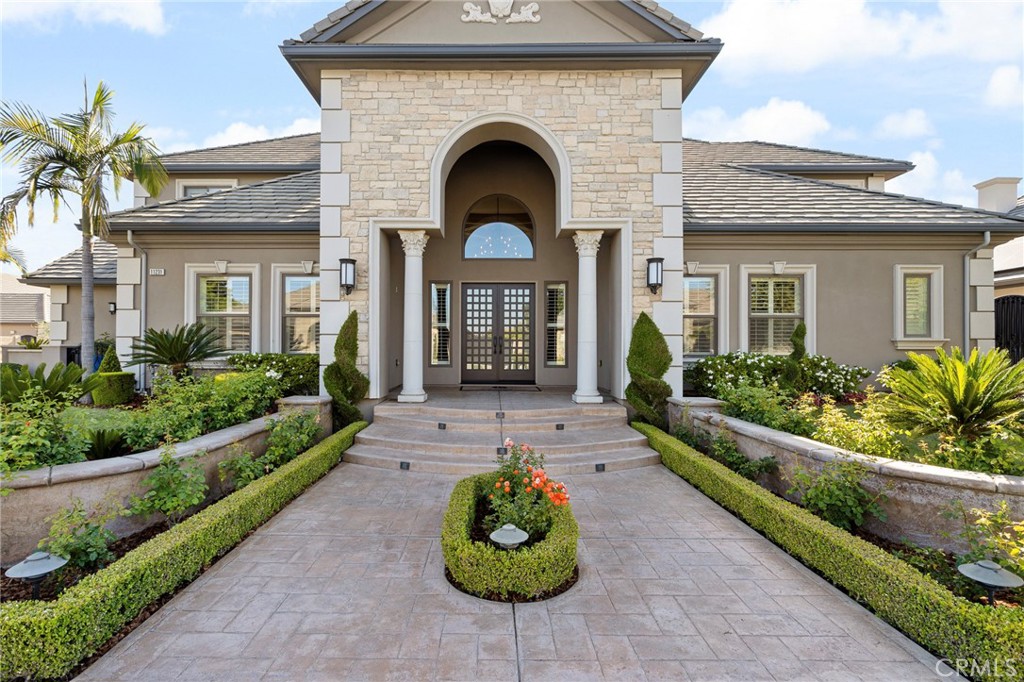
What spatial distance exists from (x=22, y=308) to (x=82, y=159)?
1138 inches

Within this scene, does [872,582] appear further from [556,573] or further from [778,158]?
[778,158]

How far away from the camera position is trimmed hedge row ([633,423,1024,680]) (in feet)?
8.10

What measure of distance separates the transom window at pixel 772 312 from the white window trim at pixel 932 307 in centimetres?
192

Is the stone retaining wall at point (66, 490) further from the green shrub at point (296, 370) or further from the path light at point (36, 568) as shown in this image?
the green shrub at point (296, 370)

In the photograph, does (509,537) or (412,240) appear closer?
(509,537)

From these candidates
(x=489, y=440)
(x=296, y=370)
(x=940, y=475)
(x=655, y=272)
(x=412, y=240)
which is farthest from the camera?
(x=296, y=370)

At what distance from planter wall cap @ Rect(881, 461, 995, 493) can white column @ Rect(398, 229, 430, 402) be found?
21.2 ft

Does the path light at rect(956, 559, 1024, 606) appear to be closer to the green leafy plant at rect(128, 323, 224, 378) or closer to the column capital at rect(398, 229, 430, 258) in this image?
the column capital at rect(398, 229, 430, 258)

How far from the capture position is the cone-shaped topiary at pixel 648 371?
24.3 ft

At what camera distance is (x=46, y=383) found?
4809mm

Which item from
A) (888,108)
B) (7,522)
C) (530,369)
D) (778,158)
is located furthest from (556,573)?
(778,158)

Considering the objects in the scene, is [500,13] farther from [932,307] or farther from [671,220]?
[932,307]

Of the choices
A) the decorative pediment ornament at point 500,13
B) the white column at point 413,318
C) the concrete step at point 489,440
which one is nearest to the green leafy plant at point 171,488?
the concrete step at point 489,440

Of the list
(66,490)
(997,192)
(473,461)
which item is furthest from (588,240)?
(997,192)
